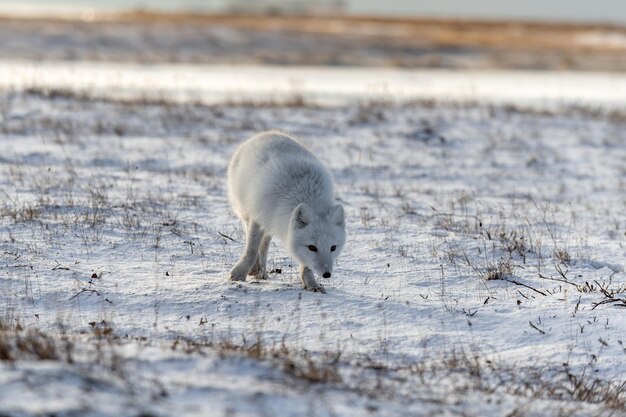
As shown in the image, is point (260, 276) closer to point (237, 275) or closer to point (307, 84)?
point (237, 275)

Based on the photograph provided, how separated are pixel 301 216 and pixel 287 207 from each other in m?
0.28

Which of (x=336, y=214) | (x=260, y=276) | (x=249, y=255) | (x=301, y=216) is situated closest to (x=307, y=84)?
(x=260, y=276)

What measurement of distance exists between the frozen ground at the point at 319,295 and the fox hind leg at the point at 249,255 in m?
0.17

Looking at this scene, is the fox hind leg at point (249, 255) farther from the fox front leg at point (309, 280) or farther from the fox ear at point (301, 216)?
the fox ear at point (301, 216)

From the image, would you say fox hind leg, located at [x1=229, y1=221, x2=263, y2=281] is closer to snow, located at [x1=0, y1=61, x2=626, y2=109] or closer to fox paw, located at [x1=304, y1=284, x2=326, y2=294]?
fox paw, located at [x1=304, y1=284, x2=326, y2=294]

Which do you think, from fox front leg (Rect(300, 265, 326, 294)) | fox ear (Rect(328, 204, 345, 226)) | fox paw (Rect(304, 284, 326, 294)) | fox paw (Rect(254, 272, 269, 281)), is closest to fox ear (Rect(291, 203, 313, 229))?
fox ear (Rect(328, 204, 345, 226))

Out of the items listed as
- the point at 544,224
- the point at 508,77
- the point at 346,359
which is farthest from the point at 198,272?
the point at 508,77

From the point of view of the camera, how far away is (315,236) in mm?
7098

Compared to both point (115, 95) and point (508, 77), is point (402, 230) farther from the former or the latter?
point (508, 77)

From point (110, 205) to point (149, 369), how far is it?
229 inches

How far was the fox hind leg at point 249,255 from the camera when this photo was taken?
770cm

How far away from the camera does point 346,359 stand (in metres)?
5.80

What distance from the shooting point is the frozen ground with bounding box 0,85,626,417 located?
4.77m

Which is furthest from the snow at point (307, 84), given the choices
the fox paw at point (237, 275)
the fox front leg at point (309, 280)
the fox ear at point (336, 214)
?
the fox ear at point (336, 214)
